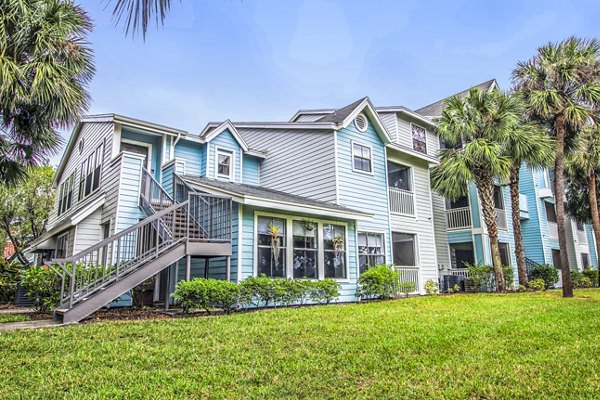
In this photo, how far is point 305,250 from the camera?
40.1ft

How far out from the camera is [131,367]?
449 centimetres

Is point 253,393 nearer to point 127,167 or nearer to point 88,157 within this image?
point 127,167

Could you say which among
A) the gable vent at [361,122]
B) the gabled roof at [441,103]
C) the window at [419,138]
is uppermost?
the gabled roof at [441,103]

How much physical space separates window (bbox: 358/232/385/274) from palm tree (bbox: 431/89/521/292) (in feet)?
14.1

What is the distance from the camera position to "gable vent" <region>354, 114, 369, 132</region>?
14.9 m

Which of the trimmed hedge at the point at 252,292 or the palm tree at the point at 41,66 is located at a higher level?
the palm tree at the point at 41,66

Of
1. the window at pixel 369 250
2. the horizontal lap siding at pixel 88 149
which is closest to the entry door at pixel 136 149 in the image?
the horizontal lap siding at pixel 88 149

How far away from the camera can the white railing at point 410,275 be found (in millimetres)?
15544

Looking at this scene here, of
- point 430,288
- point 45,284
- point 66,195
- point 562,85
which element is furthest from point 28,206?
point 562,85

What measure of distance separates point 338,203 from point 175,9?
11229 millimetres

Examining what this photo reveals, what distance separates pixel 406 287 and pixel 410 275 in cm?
120

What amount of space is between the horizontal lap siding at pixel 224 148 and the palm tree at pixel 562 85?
10966 mm

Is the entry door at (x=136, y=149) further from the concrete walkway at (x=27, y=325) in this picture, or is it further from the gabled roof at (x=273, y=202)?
the concrete walkway at (x=27, y=325)

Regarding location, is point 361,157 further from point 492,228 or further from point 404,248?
point 492,228
